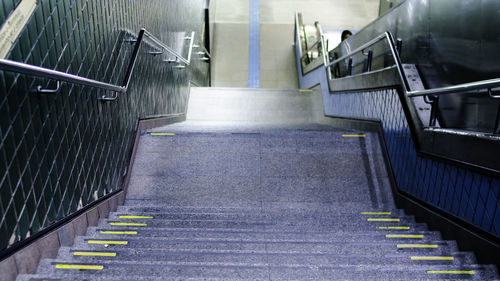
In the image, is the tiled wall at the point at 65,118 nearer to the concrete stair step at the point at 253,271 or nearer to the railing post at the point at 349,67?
the concrete stair step at the point at 253,271

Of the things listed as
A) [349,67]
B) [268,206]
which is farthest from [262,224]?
[349,67]

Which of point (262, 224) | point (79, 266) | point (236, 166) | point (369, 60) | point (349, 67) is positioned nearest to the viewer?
point (79, 266)

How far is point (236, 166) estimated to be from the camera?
412cm

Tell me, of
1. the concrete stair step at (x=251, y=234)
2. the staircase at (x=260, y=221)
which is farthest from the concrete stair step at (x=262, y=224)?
the concrete stair step at (x=251, y=234)

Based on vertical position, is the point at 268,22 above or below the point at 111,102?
above

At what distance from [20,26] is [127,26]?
6.75 feet

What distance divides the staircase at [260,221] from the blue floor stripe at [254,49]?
6.93 m

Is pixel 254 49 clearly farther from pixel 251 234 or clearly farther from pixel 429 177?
pixel 251 234

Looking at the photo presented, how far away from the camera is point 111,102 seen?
3.60 meters

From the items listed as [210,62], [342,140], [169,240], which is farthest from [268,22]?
[169,240]

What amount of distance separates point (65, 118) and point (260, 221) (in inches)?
59.4

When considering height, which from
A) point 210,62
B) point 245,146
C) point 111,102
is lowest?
point 245,146

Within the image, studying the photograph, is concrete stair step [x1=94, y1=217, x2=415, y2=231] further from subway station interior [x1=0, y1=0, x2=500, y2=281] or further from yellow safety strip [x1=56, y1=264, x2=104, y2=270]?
yellow safety strip [x1=56, y1=264, x2=104, y2=270]

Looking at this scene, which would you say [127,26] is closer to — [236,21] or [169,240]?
[169,240]
